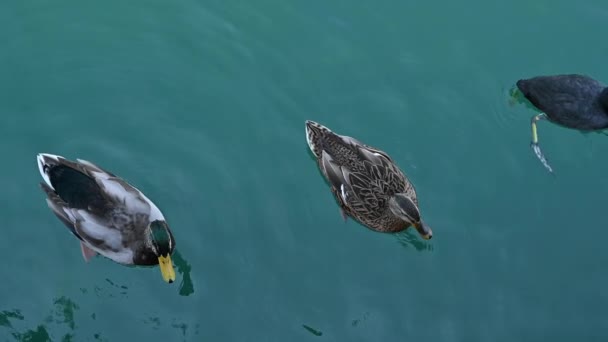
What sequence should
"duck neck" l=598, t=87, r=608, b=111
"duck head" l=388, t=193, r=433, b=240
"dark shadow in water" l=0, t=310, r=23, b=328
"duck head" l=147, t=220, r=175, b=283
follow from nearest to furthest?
"duck head" l=147, t=220, r=175, b=283 < "dark shadow in water" l=0, t=310, r=23, b=328 < "duck head" l=388, t=193, r=433, b=240 < "duck neck" l=598, t=87, r=608, b=111

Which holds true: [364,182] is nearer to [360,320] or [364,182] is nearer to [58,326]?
[360,320]

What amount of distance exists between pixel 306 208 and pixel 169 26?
7.78ft

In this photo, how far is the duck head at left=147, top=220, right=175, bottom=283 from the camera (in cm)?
750

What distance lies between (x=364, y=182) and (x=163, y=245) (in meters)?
1.88

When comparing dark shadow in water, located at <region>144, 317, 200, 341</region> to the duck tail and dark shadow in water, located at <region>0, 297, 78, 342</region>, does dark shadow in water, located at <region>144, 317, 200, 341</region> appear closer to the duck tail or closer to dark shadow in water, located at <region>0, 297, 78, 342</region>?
dark shadow in water, located at <region>0, 297, 78, 342</region>

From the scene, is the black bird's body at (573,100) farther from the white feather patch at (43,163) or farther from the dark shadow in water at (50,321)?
the dark shadow in water at (50,321)

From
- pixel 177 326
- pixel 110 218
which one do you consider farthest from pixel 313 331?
pixel 110 218

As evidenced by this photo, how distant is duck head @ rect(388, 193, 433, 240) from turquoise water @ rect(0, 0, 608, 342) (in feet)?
1.03

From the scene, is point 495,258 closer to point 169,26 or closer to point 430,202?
point 430,202

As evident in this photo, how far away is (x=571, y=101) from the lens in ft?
29.0

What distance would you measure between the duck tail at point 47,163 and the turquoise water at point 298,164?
0.32m

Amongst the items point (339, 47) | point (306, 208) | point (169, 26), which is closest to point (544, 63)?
point (339, 47)

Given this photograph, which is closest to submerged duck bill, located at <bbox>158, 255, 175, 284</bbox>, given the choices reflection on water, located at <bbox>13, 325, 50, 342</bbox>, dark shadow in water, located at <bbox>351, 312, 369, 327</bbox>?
reflection on water, located at <bbox>13, 325, 50, 342</bbox>

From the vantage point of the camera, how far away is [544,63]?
958 centimetres
